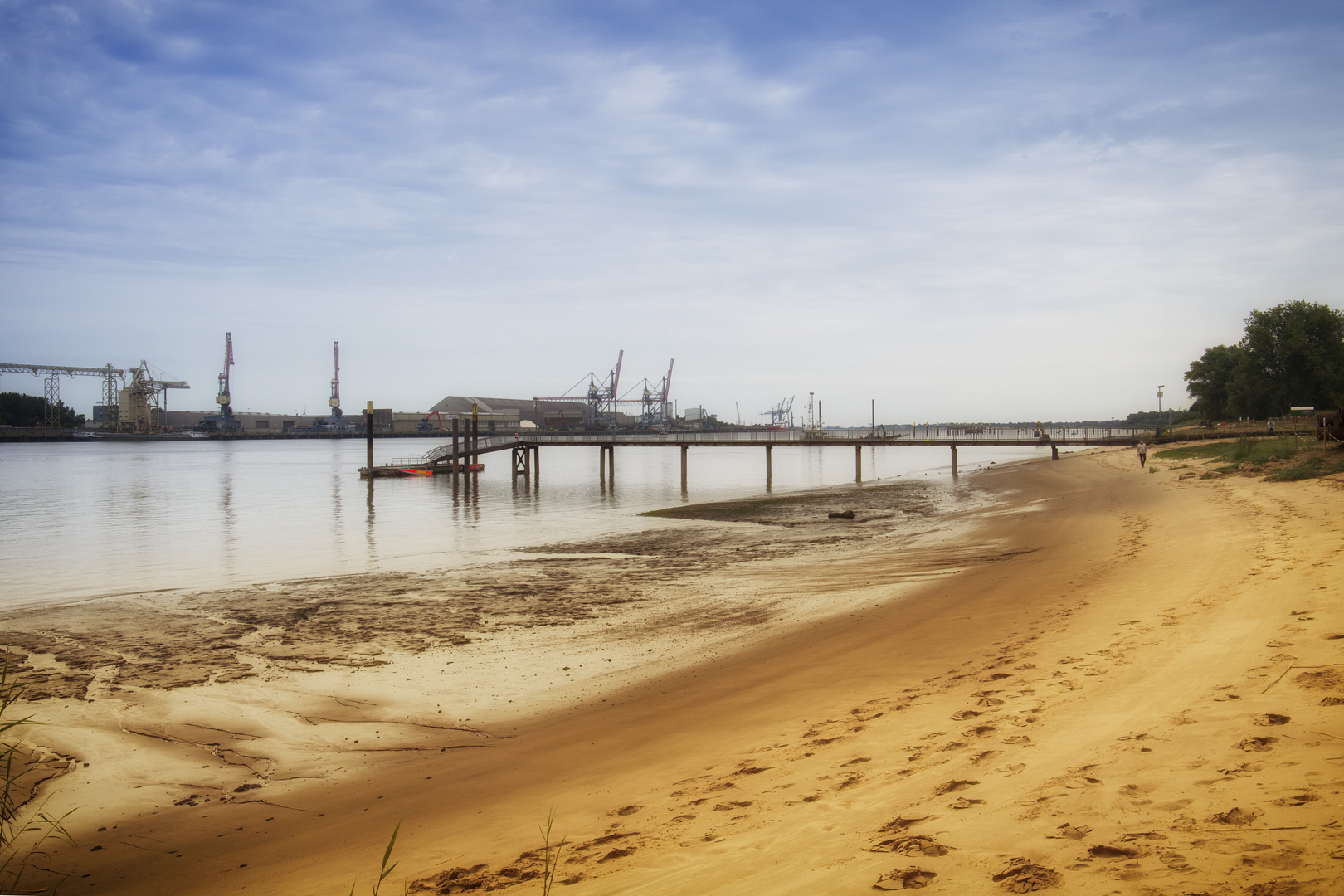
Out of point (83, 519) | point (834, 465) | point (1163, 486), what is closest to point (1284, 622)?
point (1163, 486)

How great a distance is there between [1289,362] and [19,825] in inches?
3020

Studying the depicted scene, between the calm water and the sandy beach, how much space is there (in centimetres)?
508

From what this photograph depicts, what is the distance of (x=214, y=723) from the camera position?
7.37 metres

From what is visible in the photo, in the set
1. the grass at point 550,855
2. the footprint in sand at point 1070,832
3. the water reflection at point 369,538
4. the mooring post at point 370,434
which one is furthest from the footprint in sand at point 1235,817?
the mooring post at point 370,434

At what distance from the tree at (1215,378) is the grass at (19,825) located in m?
79.7

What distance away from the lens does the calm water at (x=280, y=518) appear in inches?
715

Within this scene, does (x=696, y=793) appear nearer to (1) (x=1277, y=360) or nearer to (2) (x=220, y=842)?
(2) (x=220, y=842)

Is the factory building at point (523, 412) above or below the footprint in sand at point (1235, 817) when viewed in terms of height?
above

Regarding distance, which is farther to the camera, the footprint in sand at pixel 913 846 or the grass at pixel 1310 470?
the grass at pixel 1310 470

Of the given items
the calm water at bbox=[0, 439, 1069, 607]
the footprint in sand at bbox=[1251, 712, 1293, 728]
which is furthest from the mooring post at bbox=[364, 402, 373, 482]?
the footprint in sand at bbox=[1251, 712, 1293, 728]

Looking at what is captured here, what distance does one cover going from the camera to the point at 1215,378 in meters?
73.6

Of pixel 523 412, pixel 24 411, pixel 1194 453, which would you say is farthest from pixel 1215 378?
pixel 24 411

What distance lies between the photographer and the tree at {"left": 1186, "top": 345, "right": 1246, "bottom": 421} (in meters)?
69.1

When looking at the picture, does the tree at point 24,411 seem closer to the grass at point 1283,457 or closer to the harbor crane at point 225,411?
the harbor crane at point 225,411
